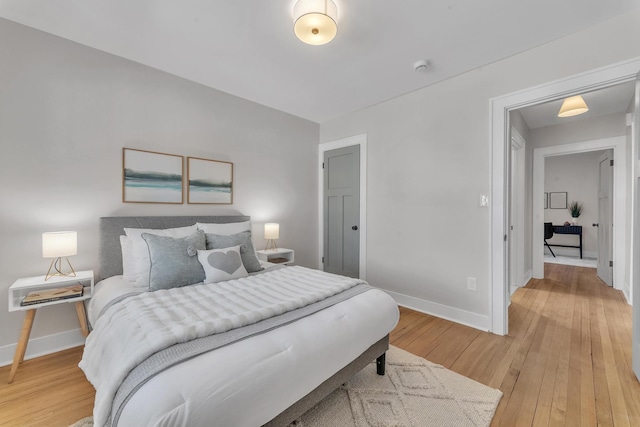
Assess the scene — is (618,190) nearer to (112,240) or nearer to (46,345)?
(112,240)

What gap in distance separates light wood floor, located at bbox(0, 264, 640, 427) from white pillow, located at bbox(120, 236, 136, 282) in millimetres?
718

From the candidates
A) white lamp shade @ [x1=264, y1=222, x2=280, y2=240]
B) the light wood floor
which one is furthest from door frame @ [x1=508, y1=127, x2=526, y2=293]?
white lamp shade @ [x1=264, y1=222, x2=280, y2=240]

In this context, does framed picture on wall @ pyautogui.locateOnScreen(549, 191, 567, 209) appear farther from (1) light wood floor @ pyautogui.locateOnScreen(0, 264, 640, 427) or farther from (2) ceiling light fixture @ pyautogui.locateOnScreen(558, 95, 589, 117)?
(2) ceiling light fixture @ pyautogui.locateOnScreen(558, 95, 589, 117)

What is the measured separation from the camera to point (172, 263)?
6.79 ft

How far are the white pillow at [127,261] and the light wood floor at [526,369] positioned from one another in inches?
28.3

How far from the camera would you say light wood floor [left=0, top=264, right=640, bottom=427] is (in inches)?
62.0

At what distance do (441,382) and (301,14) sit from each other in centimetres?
265


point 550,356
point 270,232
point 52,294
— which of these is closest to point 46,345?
point 52,294

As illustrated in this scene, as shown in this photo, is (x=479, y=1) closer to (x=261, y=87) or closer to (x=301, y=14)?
(x=301, y=14)

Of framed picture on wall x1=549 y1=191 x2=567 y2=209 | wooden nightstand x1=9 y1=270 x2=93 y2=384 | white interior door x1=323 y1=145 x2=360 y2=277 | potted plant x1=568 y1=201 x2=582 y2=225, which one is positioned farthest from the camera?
framed picture on wall x1=549 y1=191 x2=567 y2=209

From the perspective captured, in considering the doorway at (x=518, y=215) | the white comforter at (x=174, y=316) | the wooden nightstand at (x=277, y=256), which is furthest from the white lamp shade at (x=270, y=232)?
the doorway at (x=518, y=215)

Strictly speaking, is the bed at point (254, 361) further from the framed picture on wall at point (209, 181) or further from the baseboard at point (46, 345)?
the framed picture on wall at point (209, 181)

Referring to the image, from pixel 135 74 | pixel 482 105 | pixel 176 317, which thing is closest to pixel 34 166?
pixel 135 74

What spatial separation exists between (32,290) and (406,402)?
2.91 metres
